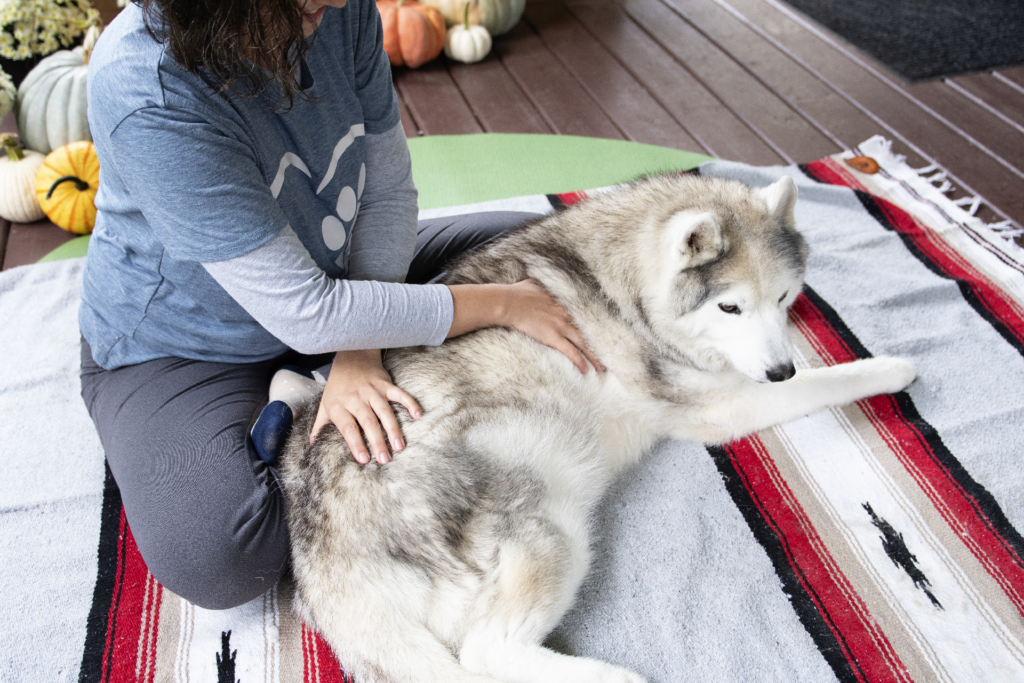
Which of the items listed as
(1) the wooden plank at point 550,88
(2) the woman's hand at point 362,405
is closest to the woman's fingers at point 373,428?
(2) the woman's hand at point 362,405

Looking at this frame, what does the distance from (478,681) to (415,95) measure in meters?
3.36

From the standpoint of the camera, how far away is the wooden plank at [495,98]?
3.62m

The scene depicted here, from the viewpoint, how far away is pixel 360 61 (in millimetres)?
1704

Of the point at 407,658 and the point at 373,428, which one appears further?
the point at 373,428

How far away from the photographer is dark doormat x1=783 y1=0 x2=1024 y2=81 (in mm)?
3967

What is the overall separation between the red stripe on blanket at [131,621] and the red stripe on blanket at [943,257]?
2767 millimetres

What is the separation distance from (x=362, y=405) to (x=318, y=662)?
629 mm

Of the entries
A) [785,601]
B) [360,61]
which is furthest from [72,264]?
[785,601]

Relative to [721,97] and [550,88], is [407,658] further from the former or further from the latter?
[721,97]

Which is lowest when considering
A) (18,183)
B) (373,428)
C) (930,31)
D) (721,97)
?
(18,183)

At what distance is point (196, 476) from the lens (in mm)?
1537

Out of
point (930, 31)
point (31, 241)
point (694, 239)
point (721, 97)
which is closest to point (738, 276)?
point (694, 239)

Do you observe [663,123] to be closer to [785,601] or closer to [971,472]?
[971,472]

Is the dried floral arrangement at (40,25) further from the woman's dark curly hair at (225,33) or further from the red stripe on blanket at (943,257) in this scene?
the red stripe on blanket at (943,257)
